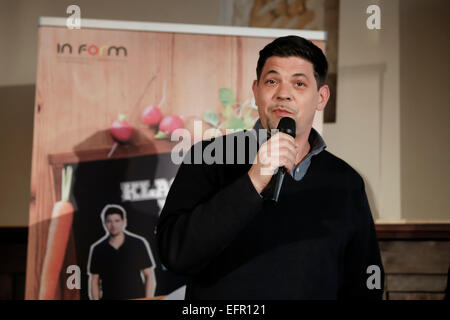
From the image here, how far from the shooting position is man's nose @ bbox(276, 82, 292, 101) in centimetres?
112

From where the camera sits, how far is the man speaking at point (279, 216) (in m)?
0.95

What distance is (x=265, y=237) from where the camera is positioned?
1.03 meters

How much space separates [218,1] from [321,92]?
2064mm

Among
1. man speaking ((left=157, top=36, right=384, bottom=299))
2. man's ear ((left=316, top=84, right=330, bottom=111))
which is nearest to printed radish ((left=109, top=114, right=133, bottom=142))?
man speaking ((left=157, top=36, right=384, bottom=299))

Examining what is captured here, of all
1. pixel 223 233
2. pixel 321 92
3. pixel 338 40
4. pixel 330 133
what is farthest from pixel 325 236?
pixel 338 40

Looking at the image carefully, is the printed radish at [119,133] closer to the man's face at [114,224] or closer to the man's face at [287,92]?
the man's face at [114,224]

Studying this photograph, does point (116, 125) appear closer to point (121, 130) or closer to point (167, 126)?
point (121, 130)

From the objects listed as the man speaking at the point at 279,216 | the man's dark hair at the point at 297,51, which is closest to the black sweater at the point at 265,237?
the man speaking at the point at 279,216

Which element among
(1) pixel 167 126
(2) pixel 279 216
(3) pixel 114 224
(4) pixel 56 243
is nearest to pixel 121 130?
(1) pixel 167 126

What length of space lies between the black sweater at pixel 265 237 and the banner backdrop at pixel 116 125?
1183 mm

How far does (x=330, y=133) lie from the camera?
2896 mm

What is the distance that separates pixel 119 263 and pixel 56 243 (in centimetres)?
30

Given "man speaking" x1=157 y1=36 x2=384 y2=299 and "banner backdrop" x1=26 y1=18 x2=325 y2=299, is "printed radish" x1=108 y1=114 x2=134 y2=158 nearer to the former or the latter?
"banner backdrop" x1=26 y1=18 x2=325 y2=299
